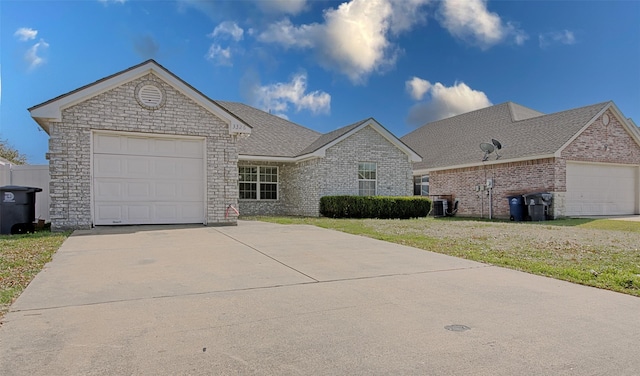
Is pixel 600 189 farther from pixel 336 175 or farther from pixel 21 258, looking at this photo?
pixel 21 258

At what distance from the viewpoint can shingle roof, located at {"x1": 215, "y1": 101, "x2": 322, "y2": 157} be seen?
65.4 ft

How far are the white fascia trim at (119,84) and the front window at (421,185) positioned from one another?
54.0 ft

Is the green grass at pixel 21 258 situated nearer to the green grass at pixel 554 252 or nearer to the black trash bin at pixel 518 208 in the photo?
the green grass at pixel 554 252

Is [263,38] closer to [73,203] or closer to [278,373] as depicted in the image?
[73,203]

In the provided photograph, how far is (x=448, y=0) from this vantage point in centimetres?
1667

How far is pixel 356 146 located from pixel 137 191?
35.1ft

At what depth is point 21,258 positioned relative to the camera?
23.0 feet

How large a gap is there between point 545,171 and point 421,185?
9.21 meters

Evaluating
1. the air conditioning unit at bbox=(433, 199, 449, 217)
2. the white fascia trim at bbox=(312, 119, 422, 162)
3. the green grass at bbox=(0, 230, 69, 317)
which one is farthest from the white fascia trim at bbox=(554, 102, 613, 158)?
the green grass at bbox=(0, 230, 69, 317)

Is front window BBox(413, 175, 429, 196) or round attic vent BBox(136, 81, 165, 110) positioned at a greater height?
round attic vent BBox(136, 81, 165, 110)

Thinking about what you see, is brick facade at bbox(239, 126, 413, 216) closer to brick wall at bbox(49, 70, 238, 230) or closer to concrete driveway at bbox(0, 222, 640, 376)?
brick wall at bbox(49, 70, 238, 230)

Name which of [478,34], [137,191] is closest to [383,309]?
[137,191]

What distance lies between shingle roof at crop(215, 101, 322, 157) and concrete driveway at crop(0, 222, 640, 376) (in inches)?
519

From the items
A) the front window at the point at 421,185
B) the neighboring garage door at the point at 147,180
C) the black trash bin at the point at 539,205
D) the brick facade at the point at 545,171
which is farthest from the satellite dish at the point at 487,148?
the neighboring garage door at the point at 147,180
